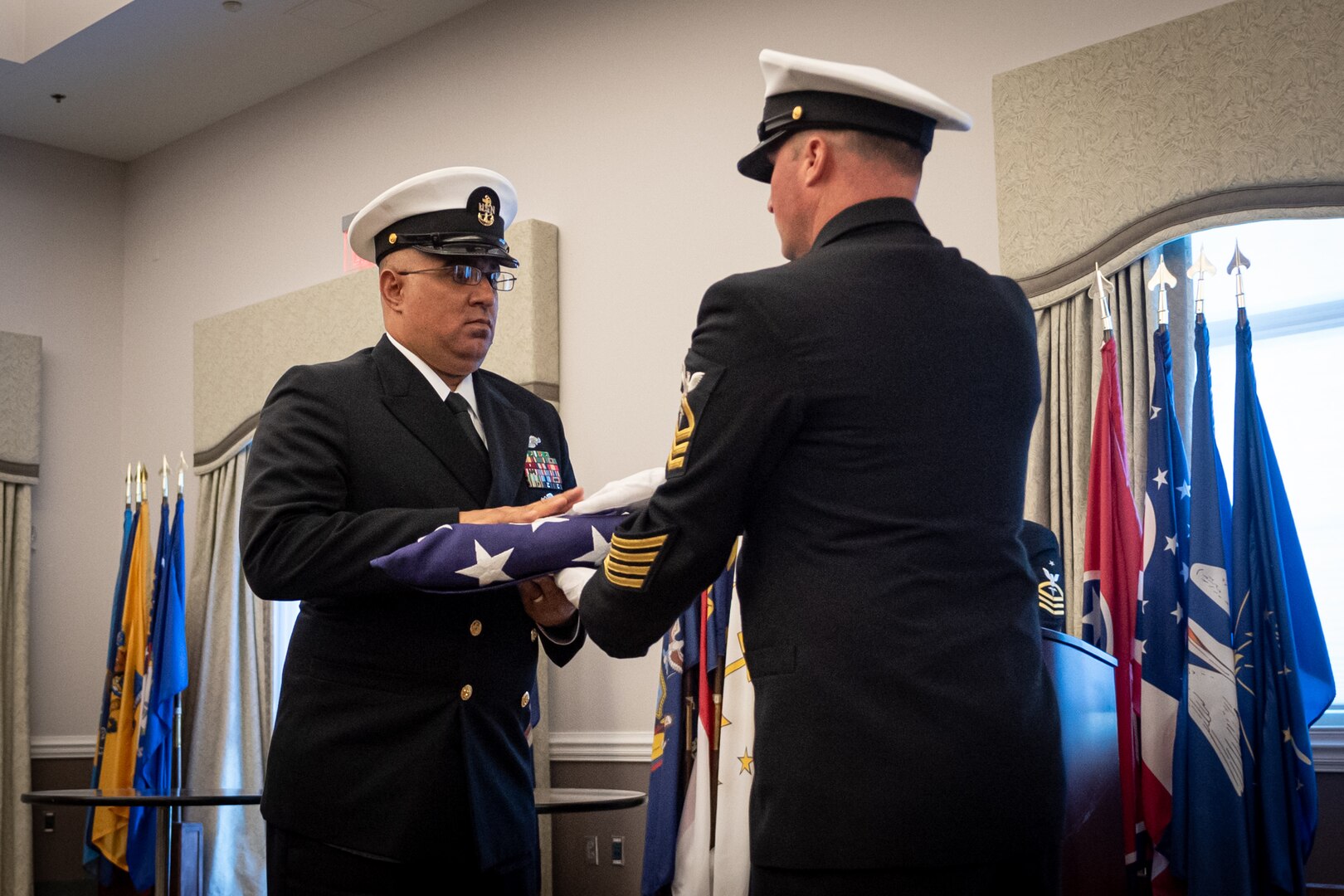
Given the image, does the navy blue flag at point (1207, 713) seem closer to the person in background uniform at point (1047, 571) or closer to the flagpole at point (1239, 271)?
the flagpole at point (1239, 271)

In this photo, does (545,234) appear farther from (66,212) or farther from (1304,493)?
(66,212)

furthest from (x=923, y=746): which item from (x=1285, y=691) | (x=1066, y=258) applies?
(x=1066, y=258)

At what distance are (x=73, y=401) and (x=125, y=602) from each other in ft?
5.20

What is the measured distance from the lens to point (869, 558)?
1.31 meters

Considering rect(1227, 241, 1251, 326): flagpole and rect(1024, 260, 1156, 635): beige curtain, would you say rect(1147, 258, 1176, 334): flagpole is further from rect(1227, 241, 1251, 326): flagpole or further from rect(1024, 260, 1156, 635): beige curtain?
rect(1227, 241, 1251, 326): flagpole

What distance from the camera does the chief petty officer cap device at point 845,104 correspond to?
1451 mm

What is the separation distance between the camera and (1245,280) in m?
3.83

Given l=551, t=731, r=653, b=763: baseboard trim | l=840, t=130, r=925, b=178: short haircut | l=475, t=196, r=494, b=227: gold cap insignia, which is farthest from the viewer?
l=551, t=731, r=653, b=763: baseboard trim

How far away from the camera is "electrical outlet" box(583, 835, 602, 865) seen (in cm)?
483

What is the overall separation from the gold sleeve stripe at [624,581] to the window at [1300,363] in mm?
2693

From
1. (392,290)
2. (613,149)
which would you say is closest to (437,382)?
(392,290)

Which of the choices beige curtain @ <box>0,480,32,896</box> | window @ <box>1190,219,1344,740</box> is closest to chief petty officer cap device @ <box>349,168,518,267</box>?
window @ <box>1190,219,1344,740</box>

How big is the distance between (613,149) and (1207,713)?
10.3 ft

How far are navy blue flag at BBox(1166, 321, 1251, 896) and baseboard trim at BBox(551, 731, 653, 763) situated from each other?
212 cm
